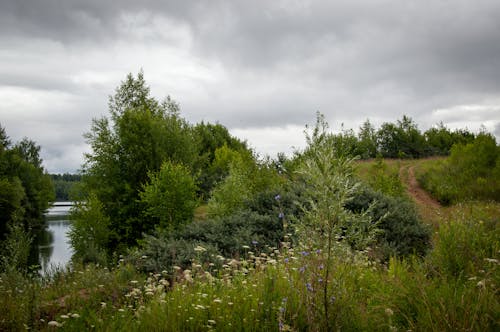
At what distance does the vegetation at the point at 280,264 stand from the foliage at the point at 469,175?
18.8 inches

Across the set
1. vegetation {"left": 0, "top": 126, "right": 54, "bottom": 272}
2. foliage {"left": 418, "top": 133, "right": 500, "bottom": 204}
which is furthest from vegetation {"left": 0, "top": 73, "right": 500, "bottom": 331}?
vegetation {"left": 0, "top": 126, "right": 54, "bottom": 272}

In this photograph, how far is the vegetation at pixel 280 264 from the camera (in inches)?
172

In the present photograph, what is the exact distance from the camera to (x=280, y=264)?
21.4ft

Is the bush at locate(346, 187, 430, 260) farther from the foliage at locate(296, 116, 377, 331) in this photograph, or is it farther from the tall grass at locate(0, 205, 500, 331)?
the foliage at locate(296, 116, 377, 331)

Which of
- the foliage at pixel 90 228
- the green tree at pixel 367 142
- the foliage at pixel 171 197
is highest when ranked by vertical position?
the green tree at pixel 367 142

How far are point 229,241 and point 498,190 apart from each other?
2075 centimetres

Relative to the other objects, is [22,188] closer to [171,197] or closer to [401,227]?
[171,197]

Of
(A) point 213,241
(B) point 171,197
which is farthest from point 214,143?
(A) point 213,241

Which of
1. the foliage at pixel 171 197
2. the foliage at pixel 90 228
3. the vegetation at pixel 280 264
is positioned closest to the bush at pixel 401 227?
the vegetation at pixel 280 264

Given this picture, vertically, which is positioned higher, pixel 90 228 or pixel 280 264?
pixel 280 264

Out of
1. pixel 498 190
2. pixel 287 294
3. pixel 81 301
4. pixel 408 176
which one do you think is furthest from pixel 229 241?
pixel 408 176

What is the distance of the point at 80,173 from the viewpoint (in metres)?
A: 31.1

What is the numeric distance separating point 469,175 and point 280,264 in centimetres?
2557

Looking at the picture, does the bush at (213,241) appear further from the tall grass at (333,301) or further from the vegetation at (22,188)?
the vegetation at (22,188)
